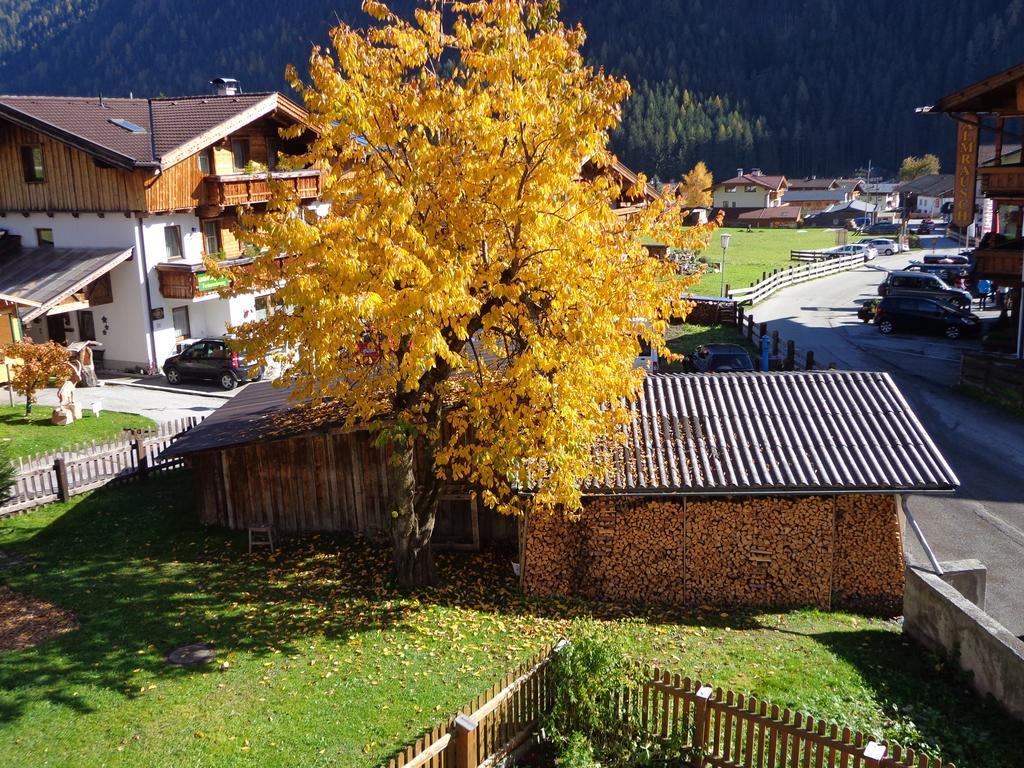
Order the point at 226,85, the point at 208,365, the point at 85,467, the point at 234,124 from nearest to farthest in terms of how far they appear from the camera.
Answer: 1. the point at 85,467
2. the point at 208,365
3. the point at 234,124
4. the point at 226,85

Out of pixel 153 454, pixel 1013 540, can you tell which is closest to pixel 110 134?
pixel 153 454

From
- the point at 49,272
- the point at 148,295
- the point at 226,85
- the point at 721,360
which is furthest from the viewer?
the point at 226,85

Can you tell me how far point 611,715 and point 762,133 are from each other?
591ft

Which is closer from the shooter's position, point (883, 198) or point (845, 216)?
point (845, 216)

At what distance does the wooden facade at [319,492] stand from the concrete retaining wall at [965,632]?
23.9 ft

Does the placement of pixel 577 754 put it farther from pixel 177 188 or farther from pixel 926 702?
pixel 177 188

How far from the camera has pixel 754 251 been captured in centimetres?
8131

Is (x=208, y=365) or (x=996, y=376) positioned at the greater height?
(x=208, y=365)

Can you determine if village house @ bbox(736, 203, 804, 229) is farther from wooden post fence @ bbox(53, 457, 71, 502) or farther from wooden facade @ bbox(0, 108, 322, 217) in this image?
wooden post fence @ bbox(53, 457, 71, 502)

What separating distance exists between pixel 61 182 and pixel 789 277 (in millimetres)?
42444

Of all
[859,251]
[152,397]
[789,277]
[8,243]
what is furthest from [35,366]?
[859,251]

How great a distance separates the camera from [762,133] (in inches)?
6914

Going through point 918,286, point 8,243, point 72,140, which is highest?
point 72,140

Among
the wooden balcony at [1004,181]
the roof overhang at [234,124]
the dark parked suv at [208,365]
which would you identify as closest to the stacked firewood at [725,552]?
the dark parked suv at [208,365]
